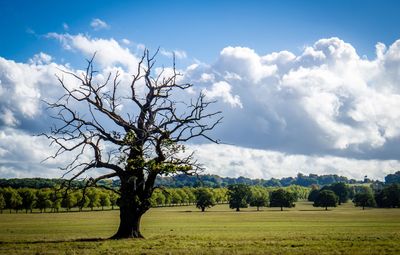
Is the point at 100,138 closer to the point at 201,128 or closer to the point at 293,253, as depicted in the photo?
the point at 201,128

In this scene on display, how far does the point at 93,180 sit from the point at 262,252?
1425 centimetres

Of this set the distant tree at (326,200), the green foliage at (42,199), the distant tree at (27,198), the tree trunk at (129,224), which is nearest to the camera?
the tree trunk at (129,224)

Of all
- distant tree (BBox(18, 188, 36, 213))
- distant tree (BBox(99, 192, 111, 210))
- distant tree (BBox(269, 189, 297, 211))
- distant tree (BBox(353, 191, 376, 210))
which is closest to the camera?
distant tree (BBox(18, 188, 36, 213))

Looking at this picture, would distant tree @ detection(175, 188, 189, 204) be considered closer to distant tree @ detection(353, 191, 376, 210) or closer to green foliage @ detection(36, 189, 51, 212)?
A: green foliage @ detection(36, 189, 51, 212)

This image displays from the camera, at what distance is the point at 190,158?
102 feet

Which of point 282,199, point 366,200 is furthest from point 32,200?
point 366,200

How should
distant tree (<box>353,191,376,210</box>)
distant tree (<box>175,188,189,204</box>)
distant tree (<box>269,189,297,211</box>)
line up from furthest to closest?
distant tree (<box>175,188,189,204</box>) < distant tree (<box>269,189,297,211</box>) < distant tree (<box>353,191,376,210</box>)

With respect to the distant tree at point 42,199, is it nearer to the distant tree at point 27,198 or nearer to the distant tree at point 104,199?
the distant tree at point 27,198

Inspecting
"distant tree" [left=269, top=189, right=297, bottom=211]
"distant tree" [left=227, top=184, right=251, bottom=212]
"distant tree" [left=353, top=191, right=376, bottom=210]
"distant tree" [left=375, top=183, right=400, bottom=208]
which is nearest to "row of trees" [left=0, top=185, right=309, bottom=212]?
"distant tree" [left=227, top=184, right=251, bottom=212]

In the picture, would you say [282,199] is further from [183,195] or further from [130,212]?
[130,212]

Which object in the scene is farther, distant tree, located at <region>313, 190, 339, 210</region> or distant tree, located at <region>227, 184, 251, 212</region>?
distant tree, located at <region>313, 190, 339, 210</region>

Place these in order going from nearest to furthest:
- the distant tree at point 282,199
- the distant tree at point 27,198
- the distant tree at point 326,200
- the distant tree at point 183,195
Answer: the distant tree at point 27,198 → the distant tree at point 326,200 → the distant tree at point 282,199 → the distant tree at point 183,195

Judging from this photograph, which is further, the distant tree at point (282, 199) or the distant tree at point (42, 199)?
the distant tree at point (282, 199)

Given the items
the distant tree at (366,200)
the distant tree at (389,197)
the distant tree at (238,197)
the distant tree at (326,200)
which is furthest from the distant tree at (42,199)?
the distant tree at (389,197)
